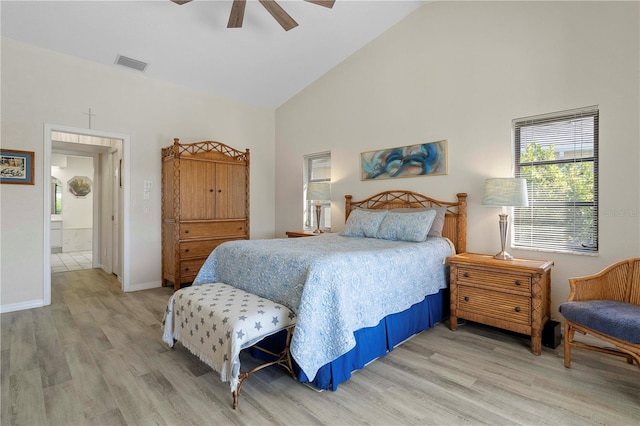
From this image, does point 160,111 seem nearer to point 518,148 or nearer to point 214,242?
point 214,242

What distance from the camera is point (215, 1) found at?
3438mm

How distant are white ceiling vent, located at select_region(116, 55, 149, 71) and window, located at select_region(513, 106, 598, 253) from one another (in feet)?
14.9

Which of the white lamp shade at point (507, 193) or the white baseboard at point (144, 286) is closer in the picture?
the white lamp shade at point (507, 193)

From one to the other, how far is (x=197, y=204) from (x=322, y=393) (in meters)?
3.31

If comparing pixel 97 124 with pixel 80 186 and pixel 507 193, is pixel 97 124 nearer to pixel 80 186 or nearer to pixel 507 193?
pixel 507 193

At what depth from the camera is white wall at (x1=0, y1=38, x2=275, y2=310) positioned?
11.9 ft

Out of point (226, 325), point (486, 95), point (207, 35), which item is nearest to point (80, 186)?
point (207, 35)

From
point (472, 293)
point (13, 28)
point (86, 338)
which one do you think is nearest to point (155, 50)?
point (13, 28)

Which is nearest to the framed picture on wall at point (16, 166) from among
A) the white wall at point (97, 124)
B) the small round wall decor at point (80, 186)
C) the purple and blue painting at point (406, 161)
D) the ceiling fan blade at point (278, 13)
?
the white wall at point (97, 124)

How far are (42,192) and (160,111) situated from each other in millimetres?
1792

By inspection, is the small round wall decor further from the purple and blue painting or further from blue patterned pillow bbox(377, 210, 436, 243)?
blue patterned pillow bbox(377, 210, 436, 243)

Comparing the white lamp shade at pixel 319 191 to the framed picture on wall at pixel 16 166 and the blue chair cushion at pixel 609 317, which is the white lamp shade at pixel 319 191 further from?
the framed picture on wall at pixel 16 166

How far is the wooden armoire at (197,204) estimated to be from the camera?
4398 millimetres

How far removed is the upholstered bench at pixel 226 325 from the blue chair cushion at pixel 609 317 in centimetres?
196
